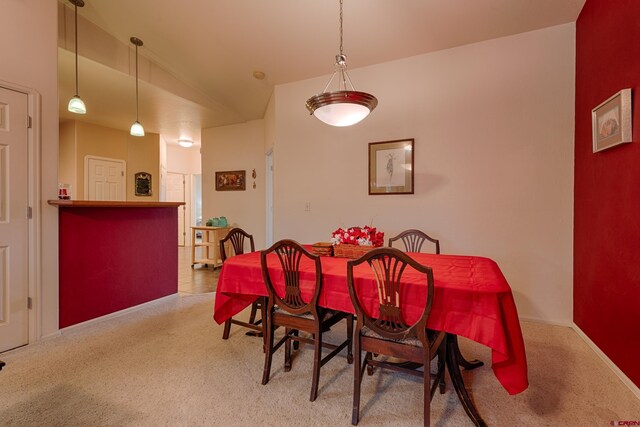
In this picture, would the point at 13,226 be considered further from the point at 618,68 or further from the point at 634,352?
the point at 618,68

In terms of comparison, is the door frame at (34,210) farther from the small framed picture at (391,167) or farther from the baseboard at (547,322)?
the baseboard at (547,322)

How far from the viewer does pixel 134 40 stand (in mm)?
3734

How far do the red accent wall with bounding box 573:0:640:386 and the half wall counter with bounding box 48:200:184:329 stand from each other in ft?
13.6

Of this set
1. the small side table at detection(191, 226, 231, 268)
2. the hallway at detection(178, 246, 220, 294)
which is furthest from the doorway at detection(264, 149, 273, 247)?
the hallway at detection(178, 246, 220, 294)

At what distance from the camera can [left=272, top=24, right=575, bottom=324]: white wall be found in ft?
9.40

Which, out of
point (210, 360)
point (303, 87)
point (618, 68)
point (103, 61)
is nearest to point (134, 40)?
Result: point (103, 61)

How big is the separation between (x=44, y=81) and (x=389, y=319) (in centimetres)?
334

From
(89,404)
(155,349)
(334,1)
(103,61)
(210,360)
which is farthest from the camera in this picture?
(103,61)

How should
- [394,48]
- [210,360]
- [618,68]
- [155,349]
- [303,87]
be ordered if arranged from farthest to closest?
[303,87]
[394,48]
[155,349]
[210,360]
[618,68]

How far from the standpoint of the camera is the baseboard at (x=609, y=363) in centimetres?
185

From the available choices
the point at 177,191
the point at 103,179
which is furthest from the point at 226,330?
the point at 177,191

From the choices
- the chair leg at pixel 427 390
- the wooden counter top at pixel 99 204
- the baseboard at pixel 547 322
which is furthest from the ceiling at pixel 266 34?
the chair leg at pixel 427 390

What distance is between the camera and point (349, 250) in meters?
2.26

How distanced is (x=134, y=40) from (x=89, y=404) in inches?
155
